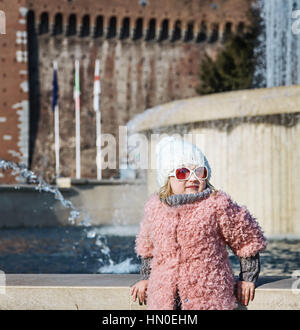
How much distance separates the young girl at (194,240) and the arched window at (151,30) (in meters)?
17.8

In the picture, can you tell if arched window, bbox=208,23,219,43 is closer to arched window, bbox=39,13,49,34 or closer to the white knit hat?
arched window, bbox=39,13,49,34

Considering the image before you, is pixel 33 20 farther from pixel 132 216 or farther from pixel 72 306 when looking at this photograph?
pixel 72 306

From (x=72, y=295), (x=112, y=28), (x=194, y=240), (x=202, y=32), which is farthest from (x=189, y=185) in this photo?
(x=202, y=32)

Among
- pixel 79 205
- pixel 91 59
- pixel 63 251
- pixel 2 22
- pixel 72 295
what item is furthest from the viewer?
pixel 91 59

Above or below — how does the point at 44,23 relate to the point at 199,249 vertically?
above

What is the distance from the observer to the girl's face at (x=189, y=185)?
1.53 meters

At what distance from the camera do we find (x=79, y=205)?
8.61 meters

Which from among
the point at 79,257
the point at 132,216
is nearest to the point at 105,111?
the point at 132,216

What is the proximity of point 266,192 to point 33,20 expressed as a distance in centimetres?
1436

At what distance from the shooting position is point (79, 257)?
15.1ft

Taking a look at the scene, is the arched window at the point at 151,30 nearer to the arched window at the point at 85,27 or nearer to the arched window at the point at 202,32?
the arched window at the point at 202,32

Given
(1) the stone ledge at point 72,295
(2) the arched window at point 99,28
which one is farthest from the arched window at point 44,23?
(1) the stone ledge at point 72,295

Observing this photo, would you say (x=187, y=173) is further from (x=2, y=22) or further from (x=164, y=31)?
(x=164, y=31)

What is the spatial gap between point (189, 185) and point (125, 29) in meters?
17.7
